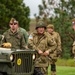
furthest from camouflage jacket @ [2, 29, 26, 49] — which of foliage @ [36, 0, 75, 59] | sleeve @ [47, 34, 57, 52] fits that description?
foliage @ [36, 0, 75, 59]

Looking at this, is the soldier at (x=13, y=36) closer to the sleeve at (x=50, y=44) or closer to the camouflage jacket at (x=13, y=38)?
the camouflage jacket at (x=13, y=38)

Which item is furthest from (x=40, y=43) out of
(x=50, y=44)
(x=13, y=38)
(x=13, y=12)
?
(x=13, y=12)

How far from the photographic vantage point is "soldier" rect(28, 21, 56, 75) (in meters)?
11.4

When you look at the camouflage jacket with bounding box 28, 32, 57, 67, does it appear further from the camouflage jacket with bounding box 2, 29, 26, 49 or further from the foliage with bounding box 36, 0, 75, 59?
the foliage with bounding box 36, 0, 75, 59

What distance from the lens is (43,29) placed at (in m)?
11.5

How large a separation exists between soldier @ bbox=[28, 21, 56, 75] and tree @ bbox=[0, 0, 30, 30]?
1439 inches

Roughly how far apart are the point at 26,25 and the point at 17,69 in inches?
1653

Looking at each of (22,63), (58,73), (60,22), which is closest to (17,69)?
(22,63)

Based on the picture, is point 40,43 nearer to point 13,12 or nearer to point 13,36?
point 13,36

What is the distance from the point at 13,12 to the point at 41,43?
38885 millimetres

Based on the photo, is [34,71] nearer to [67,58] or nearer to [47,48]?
[47,48]

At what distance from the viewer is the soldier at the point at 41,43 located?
1144 centimetres

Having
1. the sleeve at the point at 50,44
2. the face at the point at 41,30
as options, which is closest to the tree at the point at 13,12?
the sleeve at the point at 50,44

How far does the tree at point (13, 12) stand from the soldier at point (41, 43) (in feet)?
120
